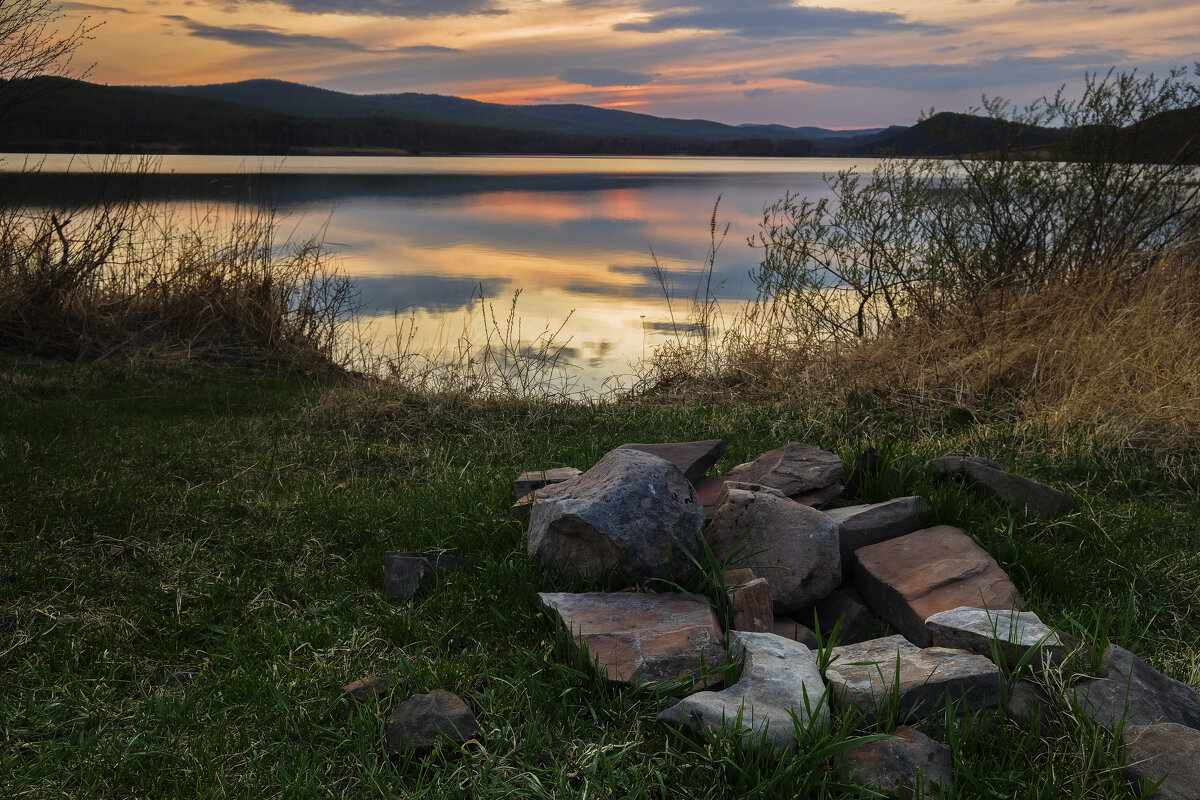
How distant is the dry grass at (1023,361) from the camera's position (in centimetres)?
575

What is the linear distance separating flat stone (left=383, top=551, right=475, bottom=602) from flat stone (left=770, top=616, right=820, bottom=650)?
1.32 meters

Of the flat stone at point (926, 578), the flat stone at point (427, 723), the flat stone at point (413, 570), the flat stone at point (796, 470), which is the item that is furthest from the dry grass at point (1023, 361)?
the flat stone at point (427, 723)

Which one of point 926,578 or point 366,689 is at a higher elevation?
point 926,578

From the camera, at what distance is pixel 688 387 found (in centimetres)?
850

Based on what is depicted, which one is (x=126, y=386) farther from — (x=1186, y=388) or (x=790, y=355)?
(x=1186, y=388)

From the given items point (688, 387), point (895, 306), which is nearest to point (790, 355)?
point (688, 387)

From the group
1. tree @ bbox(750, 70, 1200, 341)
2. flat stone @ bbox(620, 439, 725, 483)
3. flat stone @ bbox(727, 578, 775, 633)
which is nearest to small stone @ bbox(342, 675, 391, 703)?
flat stone @ bbox(727, 578, 775, 633)

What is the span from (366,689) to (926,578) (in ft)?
6.92

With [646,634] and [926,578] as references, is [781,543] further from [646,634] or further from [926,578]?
[646,634]

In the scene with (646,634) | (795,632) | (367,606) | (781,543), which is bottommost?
(367,606)

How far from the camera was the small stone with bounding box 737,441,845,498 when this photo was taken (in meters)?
4.04

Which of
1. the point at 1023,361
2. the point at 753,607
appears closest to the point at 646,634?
the point at 753,607

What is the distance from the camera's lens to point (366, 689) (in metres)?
2.70

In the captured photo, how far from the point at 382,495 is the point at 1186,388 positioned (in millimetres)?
5458
